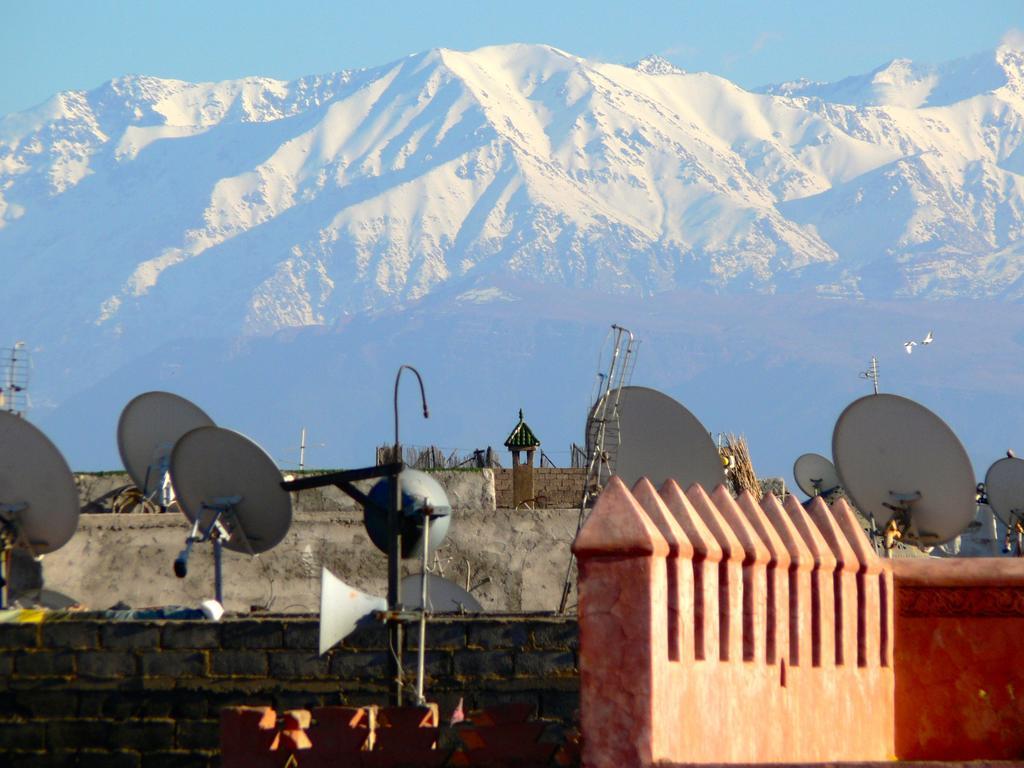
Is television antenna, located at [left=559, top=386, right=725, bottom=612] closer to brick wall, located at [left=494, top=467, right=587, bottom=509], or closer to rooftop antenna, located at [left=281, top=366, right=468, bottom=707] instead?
rooftop antenna, located at [left=281, top=366, right=468, bottom=707]

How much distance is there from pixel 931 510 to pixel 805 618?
7.99 meters

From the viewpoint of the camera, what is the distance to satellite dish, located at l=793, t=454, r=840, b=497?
3791cm

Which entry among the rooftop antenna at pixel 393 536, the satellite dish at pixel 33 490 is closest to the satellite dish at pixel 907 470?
the rooftop antenna at pixel 393 536

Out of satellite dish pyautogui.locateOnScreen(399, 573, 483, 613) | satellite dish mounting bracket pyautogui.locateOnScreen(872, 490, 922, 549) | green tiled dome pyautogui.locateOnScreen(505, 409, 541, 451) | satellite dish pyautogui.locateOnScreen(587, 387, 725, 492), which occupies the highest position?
green tiled dome pyautogui.locateOnScreen(505, 409, 541, 451)

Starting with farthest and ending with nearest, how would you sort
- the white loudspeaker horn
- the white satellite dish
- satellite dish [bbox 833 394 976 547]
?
the white satellite dish < satellite dish [bbox 833 394 976 547] < the white loudspeaker horn

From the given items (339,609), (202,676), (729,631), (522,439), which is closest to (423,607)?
(339,609)

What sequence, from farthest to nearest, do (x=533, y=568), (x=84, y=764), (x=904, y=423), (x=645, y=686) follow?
(x=533, y=568) → (x=904, y=423) → (x=84, y=764) → (x=645, y=686)

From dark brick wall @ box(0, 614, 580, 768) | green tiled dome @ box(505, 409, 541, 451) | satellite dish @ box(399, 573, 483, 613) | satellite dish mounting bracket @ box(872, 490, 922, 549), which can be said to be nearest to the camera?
dark brick wall @ box(0, 614, 580, 768)

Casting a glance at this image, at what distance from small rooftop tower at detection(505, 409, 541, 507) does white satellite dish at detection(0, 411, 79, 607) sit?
44.0 feet

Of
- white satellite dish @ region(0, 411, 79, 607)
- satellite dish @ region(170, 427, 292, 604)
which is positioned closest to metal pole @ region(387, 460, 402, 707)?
satellite dish @ region(170, 427, 292, 604)

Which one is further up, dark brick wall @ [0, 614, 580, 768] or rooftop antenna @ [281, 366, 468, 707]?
rooftop antenna @ [281, 366, 468, 707]

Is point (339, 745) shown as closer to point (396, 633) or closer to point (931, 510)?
point (396, 633)

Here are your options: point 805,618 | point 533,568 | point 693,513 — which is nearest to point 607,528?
point 693,513

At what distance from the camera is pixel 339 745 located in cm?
1304
